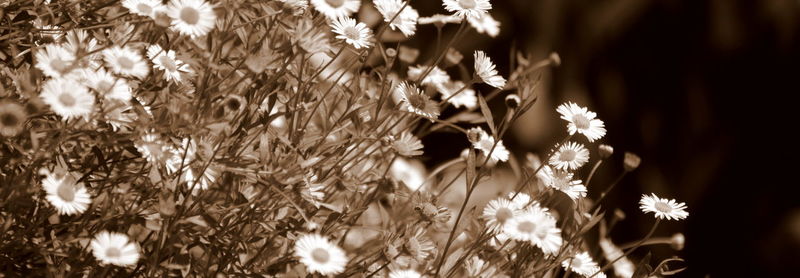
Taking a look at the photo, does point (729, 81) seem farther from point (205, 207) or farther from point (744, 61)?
point (205, 207)

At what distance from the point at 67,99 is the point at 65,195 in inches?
3.3

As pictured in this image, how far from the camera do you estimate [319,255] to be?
2.44ft

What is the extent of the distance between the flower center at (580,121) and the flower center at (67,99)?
0.52 metres

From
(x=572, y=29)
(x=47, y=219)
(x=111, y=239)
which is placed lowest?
(x=111, y=239)

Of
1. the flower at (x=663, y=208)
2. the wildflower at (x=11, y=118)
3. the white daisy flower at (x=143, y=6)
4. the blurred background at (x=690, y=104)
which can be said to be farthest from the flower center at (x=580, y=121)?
the blurred background at (x=690, y=104)

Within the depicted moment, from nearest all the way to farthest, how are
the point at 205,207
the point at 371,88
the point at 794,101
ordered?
the point at 205,207, the point at 371,88, the point at 794,101

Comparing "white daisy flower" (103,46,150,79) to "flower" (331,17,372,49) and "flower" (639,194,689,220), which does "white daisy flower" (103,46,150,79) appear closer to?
"flower" (331,17,372,49)

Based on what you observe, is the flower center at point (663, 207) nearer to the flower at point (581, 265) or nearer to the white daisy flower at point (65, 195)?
the flower at point (581, 265)

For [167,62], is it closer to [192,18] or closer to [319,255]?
[192,18]

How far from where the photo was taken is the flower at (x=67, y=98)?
0.66m

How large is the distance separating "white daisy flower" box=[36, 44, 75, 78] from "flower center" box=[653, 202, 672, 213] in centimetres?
61

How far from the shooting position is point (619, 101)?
1966 millimetres

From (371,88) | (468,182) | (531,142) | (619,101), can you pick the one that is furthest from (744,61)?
(468,182)

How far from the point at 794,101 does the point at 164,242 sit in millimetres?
1566
